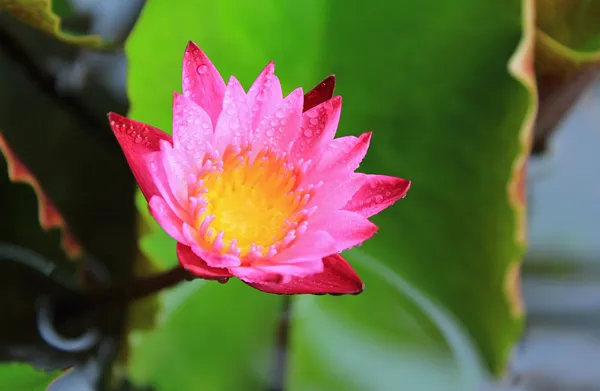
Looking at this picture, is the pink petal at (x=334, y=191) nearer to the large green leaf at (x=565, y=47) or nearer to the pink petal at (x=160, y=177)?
the pink petal at (x=160, y=177)

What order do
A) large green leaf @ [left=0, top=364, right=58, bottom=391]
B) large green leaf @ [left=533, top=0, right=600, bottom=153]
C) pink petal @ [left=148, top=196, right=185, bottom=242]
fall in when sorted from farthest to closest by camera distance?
large green leaf @ [left=533, top=0, right=600, bottom=153]
large green leaf @ [left=0, top=364, right=58, bottom=391]
pink petal @ [left=148, top=196, right=185, bottom=242]

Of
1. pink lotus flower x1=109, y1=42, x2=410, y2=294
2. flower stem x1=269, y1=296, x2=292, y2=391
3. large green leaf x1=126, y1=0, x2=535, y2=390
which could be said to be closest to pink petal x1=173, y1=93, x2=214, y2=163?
pink lotus flower x1=109, y1=42, x2=410, y2=294

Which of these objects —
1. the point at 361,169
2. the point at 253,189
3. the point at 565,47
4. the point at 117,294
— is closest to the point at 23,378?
the point at 117,294

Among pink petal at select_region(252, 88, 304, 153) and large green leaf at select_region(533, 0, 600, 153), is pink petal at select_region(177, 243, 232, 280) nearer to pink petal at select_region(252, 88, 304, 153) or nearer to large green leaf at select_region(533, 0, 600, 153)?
pink petal at select_region(252, 88, 304, 153)

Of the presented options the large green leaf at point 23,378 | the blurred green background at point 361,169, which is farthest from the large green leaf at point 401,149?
the large green leaf at point 23,378

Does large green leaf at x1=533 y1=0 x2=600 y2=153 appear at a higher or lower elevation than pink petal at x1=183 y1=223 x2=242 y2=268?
higher

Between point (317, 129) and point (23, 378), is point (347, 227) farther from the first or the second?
point (23, 378)
